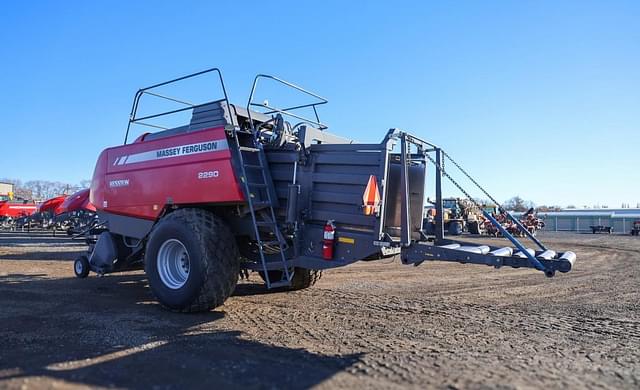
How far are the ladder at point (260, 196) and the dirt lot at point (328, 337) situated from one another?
78 cm

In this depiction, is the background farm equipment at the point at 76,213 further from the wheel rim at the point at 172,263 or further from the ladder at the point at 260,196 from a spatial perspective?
the ladder at the point at 260,196

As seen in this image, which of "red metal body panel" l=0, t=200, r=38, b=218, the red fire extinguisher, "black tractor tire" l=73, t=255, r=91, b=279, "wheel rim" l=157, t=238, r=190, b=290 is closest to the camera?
the red fire extinguisher

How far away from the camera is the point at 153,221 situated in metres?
7.21

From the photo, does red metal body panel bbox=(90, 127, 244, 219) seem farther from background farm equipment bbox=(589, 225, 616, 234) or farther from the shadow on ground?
background farm equipment bbox=(589, 225, 616, 234)

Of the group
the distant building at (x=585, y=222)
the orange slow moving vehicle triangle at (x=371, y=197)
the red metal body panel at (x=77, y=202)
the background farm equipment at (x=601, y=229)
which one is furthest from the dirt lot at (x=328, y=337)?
the distant building at (x=585, y=222)

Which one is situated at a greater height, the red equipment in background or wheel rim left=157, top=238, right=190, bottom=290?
the red equipment in background

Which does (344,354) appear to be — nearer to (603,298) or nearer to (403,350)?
(403,350)

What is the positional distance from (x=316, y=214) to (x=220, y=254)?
133 cm

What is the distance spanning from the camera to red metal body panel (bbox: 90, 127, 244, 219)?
6.29 meters

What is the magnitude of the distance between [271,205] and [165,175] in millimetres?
1786

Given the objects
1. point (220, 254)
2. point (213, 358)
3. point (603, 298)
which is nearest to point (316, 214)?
point (220, 254)

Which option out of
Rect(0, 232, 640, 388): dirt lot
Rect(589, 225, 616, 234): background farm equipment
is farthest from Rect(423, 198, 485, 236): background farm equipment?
Rect(0, 232, 640, 388): dirt lot

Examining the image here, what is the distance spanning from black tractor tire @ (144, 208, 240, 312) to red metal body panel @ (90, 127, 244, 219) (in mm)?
319

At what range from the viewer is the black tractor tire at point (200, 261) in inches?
237
